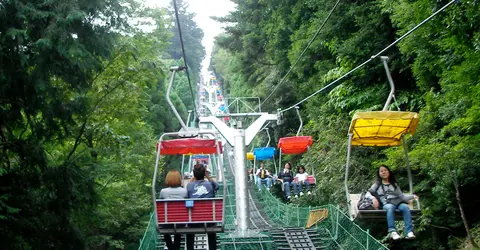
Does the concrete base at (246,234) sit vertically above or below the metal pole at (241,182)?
below

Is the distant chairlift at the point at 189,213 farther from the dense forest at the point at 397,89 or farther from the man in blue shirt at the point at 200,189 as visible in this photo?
the dense forest at the point at 397,89

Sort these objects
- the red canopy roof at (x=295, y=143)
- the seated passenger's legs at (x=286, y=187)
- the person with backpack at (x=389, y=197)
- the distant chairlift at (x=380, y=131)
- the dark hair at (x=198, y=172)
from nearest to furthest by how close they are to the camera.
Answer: the dark hair at (x=198, y=172)
the person with backpack at (x=389, y=197)
the distant chairlift at (x=380, y=131)
the red canopy roof at (x=295, y=143)
the seated passenger's legs at (x=286, y=187)

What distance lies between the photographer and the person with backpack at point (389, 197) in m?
Result: 8.70

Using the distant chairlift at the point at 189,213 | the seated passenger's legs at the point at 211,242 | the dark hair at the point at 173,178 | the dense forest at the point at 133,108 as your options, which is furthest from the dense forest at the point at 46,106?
the seated passenger's legs at the point at 211,242

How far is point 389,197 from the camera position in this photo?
884 cm

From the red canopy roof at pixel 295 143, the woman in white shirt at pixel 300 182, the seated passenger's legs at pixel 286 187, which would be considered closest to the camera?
the red canopy roof at pixel 295 143

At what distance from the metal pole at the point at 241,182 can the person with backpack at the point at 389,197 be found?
5736 mm

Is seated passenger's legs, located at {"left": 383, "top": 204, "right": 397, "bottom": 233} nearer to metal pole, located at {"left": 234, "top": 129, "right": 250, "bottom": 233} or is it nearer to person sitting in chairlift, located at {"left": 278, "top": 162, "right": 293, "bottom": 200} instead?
metal pole, located at {"left": 234, "top": 129, "right": 250, "bottom": 233}

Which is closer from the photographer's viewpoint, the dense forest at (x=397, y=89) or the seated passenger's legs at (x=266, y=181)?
the dense forest at (x=397, y=89)

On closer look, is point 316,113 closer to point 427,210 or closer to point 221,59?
point 427,210

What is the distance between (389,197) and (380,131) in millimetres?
1603

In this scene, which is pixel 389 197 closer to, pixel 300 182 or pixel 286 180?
pixel 300 182

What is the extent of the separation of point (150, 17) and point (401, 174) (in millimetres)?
10312

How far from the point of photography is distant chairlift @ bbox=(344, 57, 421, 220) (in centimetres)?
895
